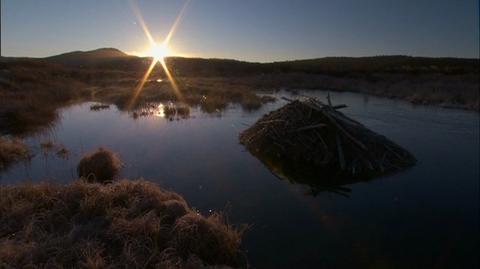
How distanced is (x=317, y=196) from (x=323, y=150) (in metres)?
2.72

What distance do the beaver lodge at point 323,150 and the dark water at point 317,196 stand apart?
1.98ft

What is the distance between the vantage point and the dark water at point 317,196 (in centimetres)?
741

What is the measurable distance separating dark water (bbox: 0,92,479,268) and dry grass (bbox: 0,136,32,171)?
17.8 inches

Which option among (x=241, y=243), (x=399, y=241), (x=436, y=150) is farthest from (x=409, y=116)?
(x=241, y=243)

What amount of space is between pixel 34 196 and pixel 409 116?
72.2ft

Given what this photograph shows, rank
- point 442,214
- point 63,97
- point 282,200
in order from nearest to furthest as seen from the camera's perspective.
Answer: point 442,214, point 282,200, point 63,97

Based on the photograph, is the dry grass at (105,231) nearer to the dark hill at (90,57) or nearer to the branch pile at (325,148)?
the branch pile at (325,148)

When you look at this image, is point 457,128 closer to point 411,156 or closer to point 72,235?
point 411,156

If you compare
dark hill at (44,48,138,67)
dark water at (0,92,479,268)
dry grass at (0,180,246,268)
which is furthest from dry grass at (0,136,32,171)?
dark hill at (44,48,138,67)

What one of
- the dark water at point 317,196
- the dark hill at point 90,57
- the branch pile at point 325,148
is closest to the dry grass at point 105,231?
the dark water at point 317,196

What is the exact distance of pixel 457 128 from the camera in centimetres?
1947

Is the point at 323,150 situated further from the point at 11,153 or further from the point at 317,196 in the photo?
the point at 11,153

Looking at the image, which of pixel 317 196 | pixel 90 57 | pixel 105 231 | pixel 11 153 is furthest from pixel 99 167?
pixel 90 57

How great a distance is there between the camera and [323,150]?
41.9 feet
